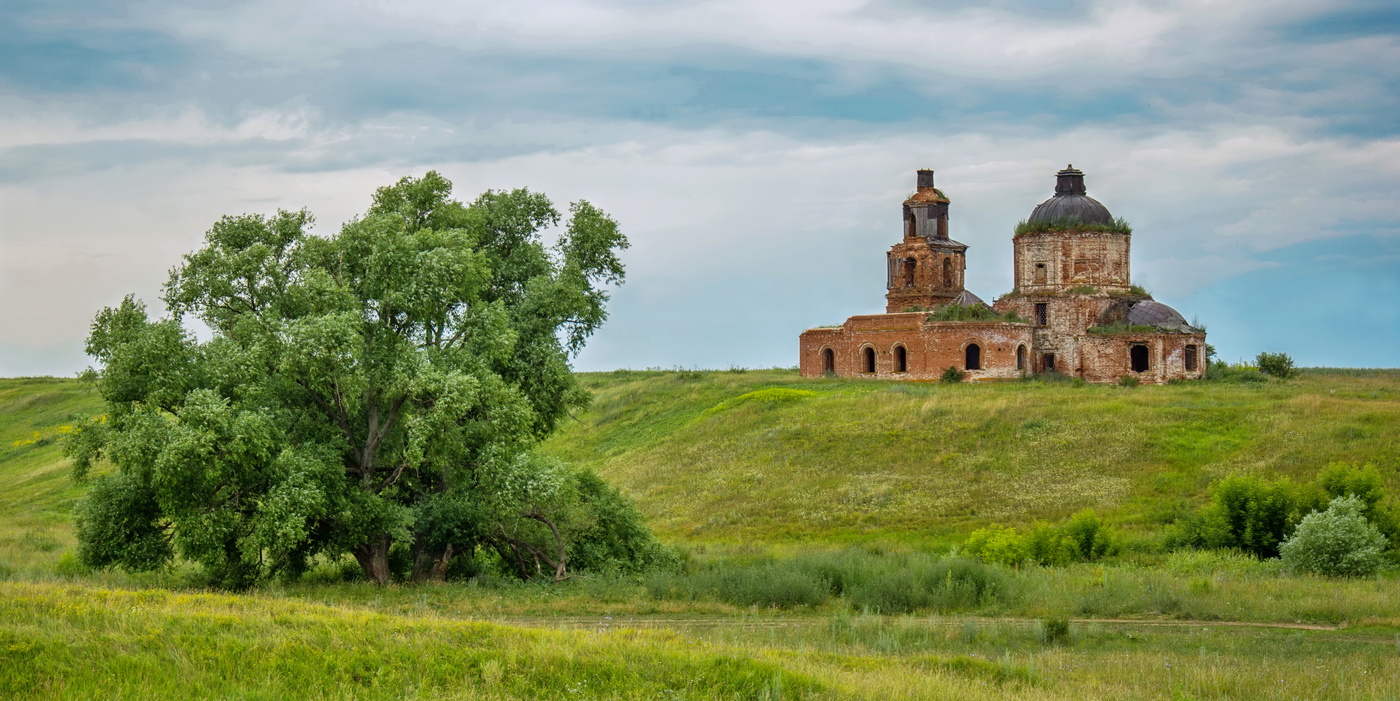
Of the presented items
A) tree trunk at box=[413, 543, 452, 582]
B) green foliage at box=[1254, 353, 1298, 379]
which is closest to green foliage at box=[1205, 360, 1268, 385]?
Answer: green foliage at box=[1254, 353, 1298, 379]

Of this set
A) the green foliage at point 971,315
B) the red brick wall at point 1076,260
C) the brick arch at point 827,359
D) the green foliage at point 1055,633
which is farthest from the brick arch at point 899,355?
the green foliage at point 1055,633

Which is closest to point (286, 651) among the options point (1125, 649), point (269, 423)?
point (269, 423)

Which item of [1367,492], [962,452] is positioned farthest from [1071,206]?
[1367,492]

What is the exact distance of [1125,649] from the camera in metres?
16.7

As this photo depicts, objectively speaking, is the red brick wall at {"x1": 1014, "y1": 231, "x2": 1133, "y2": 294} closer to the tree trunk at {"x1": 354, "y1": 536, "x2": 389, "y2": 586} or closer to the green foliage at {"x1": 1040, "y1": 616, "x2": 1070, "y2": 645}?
the tree trunk at {"x1": 354, "y1": 536, "x2": 389, "y2": 586}

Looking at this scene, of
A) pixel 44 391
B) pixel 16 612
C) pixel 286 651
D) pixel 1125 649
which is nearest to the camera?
pixel 286 651

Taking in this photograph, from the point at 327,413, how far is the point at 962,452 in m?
24.5

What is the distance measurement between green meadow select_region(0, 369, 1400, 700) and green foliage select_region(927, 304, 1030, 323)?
312 inches

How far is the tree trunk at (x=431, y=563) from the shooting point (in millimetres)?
23641

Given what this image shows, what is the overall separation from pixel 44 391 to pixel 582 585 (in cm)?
6573

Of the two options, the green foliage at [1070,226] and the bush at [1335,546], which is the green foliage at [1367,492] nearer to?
the bush at [1335,546]

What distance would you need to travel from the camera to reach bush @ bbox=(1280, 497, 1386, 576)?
23188mm

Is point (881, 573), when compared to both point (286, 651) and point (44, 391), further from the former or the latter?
point (44, 391)

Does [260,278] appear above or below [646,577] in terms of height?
above
